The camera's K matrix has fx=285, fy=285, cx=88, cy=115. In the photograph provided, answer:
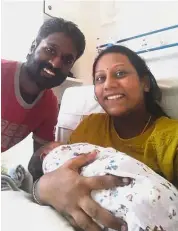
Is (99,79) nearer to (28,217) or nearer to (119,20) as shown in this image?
(28,217)

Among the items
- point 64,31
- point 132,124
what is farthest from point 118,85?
point 64,31

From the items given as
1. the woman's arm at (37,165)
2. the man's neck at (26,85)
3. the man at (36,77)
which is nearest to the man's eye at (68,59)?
the man at (36,77)

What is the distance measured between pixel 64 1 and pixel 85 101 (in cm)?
130

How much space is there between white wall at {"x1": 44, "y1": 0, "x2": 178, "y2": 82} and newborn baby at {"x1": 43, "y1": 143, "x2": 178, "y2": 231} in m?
1.18

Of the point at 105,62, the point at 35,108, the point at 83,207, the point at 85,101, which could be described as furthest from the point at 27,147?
the point at 83,207

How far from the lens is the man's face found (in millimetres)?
1195

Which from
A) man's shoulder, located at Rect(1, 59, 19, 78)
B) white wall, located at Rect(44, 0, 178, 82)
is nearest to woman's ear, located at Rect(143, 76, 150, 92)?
man's shoulder, located at Rect(1, 59, 19, 78)

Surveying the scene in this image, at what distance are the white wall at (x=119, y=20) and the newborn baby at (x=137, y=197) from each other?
1.18 m

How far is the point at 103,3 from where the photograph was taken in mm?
2152

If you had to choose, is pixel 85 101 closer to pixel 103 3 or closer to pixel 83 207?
pixel 83 207

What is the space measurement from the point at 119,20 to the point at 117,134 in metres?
1.26

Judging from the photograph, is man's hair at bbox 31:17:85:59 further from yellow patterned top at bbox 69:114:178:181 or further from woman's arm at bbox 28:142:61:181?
woman's arm at bbox 28:142:61:181

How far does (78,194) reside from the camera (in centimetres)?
64

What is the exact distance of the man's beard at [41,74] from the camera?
1.20 metres
